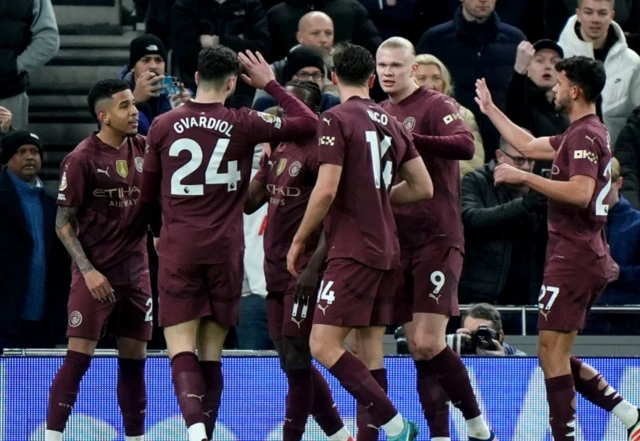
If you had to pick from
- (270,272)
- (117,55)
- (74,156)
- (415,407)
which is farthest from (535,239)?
(117,55)

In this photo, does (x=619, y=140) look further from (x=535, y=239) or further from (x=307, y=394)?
(x=307, y=394)

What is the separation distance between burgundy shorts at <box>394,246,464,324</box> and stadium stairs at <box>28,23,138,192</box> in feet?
17.8

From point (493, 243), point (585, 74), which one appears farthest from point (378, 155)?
point (493, 243)

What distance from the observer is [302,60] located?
1261cm

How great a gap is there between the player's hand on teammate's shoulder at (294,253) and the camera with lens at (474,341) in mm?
2084

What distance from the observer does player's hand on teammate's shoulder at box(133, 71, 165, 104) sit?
484 inches

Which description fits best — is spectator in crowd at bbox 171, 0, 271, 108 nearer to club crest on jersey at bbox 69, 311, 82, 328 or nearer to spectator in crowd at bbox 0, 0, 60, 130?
spectator in crowd at bbox 0, 0, 60, 130

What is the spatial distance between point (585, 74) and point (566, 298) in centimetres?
141

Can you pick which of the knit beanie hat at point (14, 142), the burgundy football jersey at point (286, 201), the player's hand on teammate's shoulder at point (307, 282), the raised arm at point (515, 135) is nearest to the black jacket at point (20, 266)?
the knit beanie hat at point (14, 142)

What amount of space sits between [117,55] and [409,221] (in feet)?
20.1

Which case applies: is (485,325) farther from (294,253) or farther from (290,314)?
(294,253)

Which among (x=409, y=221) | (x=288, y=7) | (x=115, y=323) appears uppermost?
(x=288, y=7)

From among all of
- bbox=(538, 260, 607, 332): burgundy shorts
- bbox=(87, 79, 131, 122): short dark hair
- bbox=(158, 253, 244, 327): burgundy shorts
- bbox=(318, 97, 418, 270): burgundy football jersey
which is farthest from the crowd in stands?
bbox=(158, 253, 244, 327): burgundy shorts

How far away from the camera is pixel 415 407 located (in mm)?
11836
